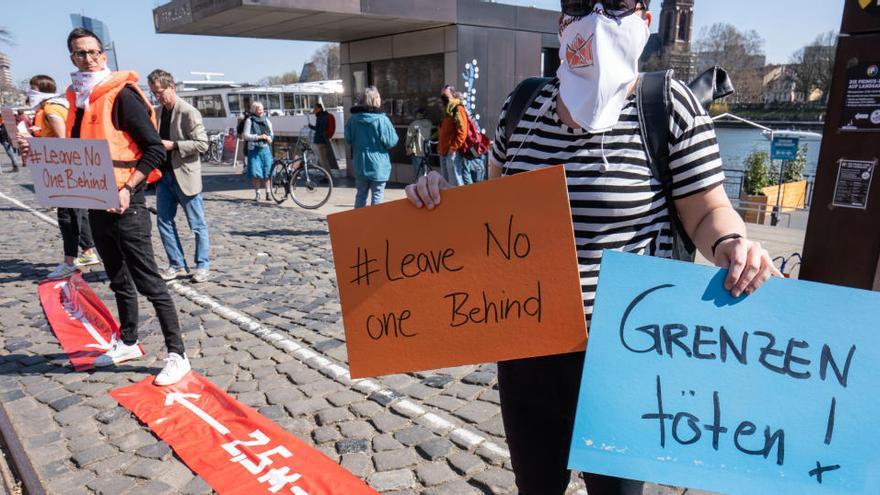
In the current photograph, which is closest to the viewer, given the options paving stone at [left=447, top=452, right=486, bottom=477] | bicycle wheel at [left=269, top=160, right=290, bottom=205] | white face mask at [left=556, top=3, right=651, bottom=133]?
white face mask at [left=556, top=3, right=651, bottom=133]

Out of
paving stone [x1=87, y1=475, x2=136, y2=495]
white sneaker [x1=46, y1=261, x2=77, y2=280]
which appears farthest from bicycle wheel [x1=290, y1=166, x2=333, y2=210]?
paving stone [x1=87, y1=475, x2=136, y2=495]

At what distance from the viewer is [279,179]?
10867 millimetres

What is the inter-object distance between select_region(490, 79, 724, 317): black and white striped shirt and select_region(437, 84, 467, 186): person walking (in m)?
6.98

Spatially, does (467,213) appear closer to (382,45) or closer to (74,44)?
(74,44)

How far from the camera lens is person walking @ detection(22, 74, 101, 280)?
16.4 feet

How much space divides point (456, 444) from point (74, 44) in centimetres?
309

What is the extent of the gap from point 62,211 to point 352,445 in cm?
486

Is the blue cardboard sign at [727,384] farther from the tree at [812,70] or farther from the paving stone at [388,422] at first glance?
the tree at [812,70]

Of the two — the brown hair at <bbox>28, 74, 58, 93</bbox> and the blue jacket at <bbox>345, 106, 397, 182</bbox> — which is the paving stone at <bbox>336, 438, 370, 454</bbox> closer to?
the blue jacket at <bbox>345, 106, 397, 182</bbox>

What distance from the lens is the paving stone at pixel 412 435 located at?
2.95 metres

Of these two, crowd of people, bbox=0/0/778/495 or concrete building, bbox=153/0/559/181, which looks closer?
crowd of people, bbox=0/0/778/495

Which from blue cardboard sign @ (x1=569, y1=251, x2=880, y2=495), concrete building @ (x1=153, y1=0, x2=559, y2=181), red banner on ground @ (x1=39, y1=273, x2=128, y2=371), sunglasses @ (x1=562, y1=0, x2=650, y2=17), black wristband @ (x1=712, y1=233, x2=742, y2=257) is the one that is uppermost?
concrete building @ (x1=153, y1=0, x2=559, y2=181)

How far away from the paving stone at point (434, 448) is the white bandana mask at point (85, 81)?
109 inches

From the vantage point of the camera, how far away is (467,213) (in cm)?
138
